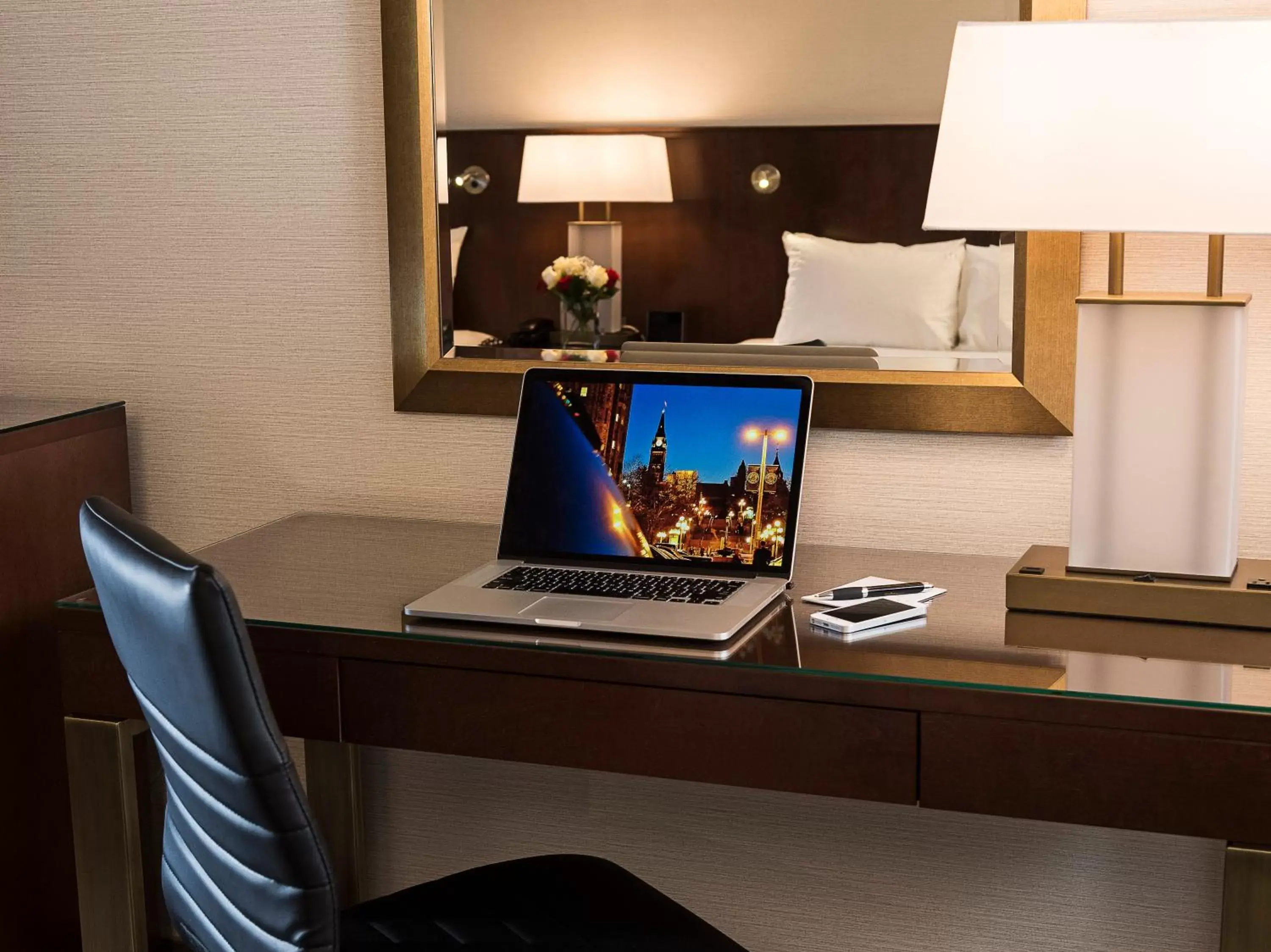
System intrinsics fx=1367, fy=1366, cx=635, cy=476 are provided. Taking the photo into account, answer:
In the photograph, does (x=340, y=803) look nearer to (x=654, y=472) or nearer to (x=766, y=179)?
(x=654, y=472)

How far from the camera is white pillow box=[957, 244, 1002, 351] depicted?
5.36 ft

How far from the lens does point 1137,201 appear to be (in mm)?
1225

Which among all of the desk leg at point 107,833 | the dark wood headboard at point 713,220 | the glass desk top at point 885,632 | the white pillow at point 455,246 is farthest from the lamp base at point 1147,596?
the desk leg at point 107,833

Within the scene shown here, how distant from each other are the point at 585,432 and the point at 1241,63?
0.81 m

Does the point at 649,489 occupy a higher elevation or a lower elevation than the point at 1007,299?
lower

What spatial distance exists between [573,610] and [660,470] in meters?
0.27

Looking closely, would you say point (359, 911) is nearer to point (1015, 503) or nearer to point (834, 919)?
point (834, 919)

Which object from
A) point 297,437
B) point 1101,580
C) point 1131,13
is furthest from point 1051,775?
point 297,437

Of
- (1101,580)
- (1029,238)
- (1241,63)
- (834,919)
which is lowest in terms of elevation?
(834,919)

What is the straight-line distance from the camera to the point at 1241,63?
3.98ft

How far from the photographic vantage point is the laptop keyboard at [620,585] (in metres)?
1.46

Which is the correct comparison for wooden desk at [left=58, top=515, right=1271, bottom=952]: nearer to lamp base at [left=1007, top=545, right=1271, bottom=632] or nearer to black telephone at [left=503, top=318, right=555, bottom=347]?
lamp base at [left=1007, top=545, right=1271, bottom=632]

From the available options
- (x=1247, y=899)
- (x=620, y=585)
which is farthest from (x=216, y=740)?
(x=1247, y=899)

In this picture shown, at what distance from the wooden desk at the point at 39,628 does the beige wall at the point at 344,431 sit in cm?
14
